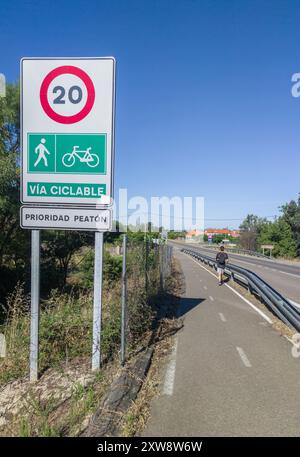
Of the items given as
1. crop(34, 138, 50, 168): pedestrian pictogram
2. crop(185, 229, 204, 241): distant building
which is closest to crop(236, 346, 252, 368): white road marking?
crop(34, 138, 50, 168): pedestrian pictogram

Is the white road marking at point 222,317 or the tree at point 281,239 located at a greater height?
the tree at point 281,239

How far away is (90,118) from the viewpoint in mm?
5117

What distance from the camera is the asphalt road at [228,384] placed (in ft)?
12.6

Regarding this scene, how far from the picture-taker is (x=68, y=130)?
5.10m

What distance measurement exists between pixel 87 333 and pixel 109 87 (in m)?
3.96

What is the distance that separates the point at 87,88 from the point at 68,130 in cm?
68

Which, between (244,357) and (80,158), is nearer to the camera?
(80,158)

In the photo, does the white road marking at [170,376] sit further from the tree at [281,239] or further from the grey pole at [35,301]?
the tree at [281,239]

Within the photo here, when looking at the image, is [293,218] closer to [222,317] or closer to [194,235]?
[222,317]

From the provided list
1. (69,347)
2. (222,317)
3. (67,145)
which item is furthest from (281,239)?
(67,145)

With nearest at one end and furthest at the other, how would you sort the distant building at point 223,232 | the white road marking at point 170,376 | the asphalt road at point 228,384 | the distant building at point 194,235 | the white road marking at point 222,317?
the asphalt road at point 228,384 < the white road marking at point 170,376 < the white road marking at point 222,317 < the distant building at point 194,235 < the distant building at point 223,232

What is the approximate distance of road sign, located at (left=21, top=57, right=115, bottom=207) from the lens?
509 centimetres

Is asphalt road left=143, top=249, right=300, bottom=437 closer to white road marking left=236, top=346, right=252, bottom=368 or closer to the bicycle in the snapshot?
white road marking left=236, top=346, right=252, bottom=368

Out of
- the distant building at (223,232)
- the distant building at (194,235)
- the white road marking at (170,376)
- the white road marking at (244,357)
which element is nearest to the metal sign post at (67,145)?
the white road marking at (170,376)
